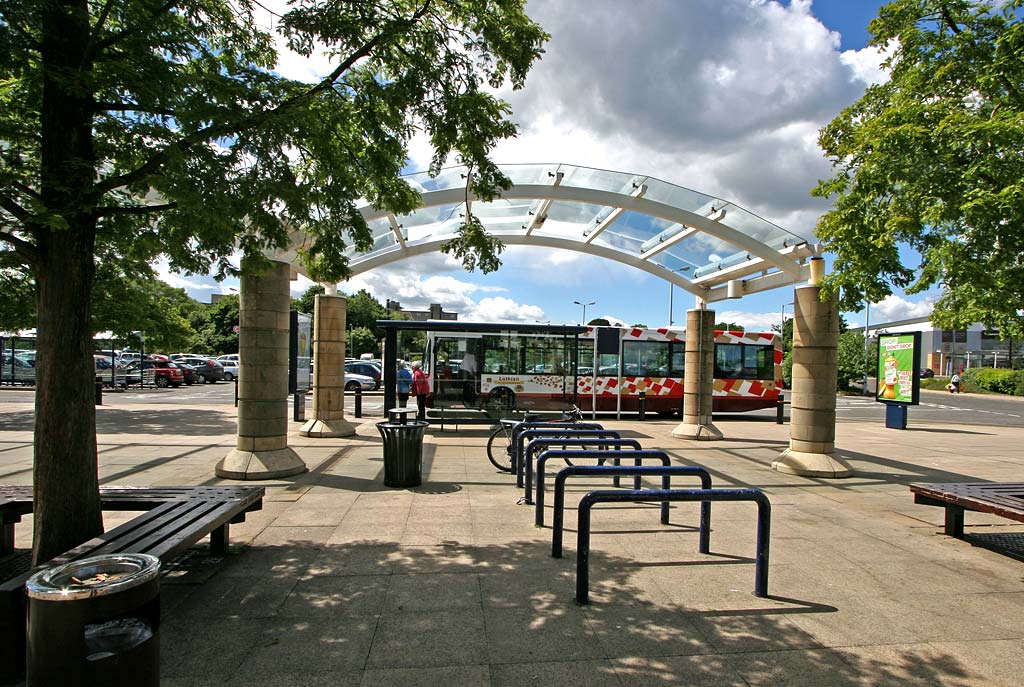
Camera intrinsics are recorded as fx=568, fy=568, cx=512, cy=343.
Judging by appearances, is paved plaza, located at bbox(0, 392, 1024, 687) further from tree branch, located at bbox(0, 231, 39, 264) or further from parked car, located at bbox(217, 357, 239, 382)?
parked car, located at bbox(217, 357, 239, 382)

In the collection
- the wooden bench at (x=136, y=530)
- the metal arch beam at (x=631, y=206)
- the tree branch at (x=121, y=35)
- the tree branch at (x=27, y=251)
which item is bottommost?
the wooden bench at (x=136, y=530)

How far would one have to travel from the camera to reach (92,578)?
2600mm

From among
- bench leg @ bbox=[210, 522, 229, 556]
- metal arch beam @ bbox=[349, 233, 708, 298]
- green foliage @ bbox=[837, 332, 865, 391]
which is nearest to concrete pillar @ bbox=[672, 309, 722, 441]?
metal arch beam @ bbox=[349, 233, 708, 298]

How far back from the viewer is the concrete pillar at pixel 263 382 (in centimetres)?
812

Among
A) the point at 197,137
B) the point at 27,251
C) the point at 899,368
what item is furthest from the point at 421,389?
the point at 899,368

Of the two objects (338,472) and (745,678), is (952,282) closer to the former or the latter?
(745,678)

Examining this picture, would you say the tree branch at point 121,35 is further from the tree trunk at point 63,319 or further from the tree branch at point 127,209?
the tree branch at point 127,209

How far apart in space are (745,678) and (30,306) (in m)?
17.1

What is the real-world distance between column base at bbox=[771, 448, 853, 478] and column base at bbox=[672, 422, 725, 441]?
347 cm

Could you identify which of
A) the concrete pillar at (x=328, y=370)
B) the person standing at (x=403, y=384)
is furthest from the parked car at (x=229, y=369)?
the concrete pillar at (x=328, y=370)

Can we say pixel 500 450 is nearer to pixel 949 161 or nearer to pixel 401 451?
pixel 401 451

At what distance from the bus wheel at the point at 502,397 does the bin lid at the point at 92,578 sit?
12488 mm

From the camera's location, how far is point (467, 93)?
4996 mm

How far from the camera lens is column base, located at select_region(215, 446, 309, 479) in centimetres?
786
